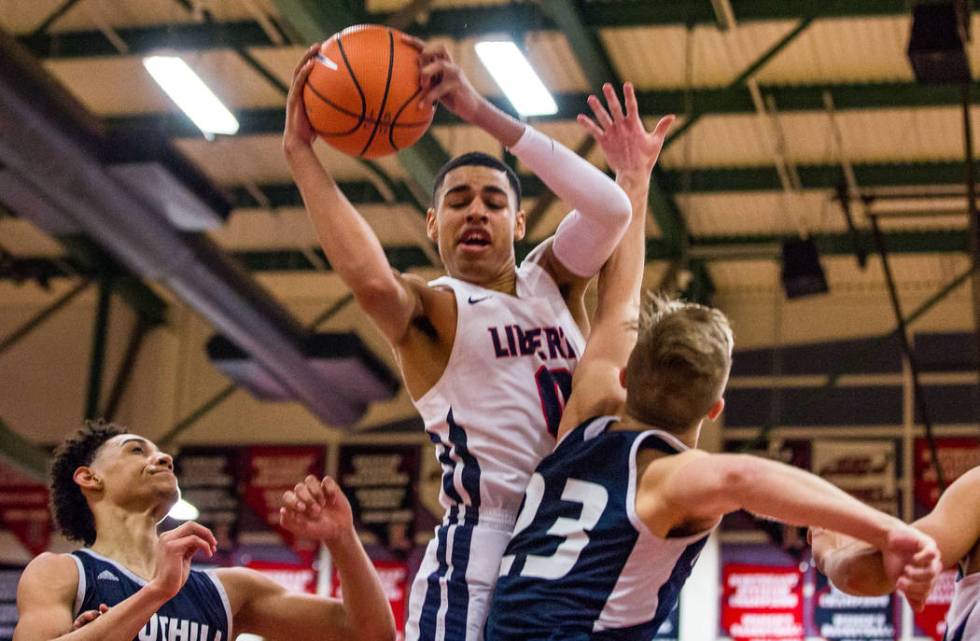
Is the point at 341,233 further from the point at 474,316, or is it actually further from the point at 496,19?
the point at 496,19

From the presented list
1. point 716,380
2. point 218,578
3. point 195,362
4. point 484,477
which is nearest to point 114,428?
point 218,578

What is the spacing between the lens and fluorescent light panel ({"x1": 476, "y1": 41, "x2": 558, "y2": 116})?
34.0ft

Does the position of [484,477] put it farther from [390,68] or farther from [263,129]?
[263,129]

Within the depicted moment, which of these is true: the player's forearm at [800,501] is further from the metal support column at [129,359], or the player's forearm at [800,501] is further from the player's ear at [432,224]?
the metal support column at [129,359]

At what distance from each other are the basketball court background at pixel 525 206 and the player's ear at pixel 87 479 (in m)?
5.10

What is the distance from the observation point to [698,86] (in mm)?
14023

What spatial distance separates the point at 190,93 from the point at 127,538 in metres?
5.88

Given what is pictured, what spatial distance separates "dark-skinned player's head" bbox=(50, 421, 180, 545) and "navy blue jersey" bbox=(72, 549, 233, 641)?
27 centimetres

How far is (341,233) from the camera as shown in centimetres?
429

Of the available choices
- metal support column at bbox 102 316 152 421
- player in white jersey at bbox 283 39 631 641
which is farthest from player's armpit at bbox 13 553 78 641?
metal support column at bbox 102 316 152 421

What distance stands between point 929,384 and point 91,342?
929 cm

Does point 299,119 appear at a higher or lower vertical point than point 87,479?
higher

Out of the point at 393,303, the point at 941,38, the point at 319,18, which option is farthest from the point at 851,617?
the point at 393,303

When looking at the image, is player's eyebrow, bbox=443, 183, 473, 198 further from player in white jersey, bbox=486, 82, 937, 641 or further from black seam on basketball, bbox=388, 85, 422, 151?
player in white jersey, bbox=486, 82, 937, 641
